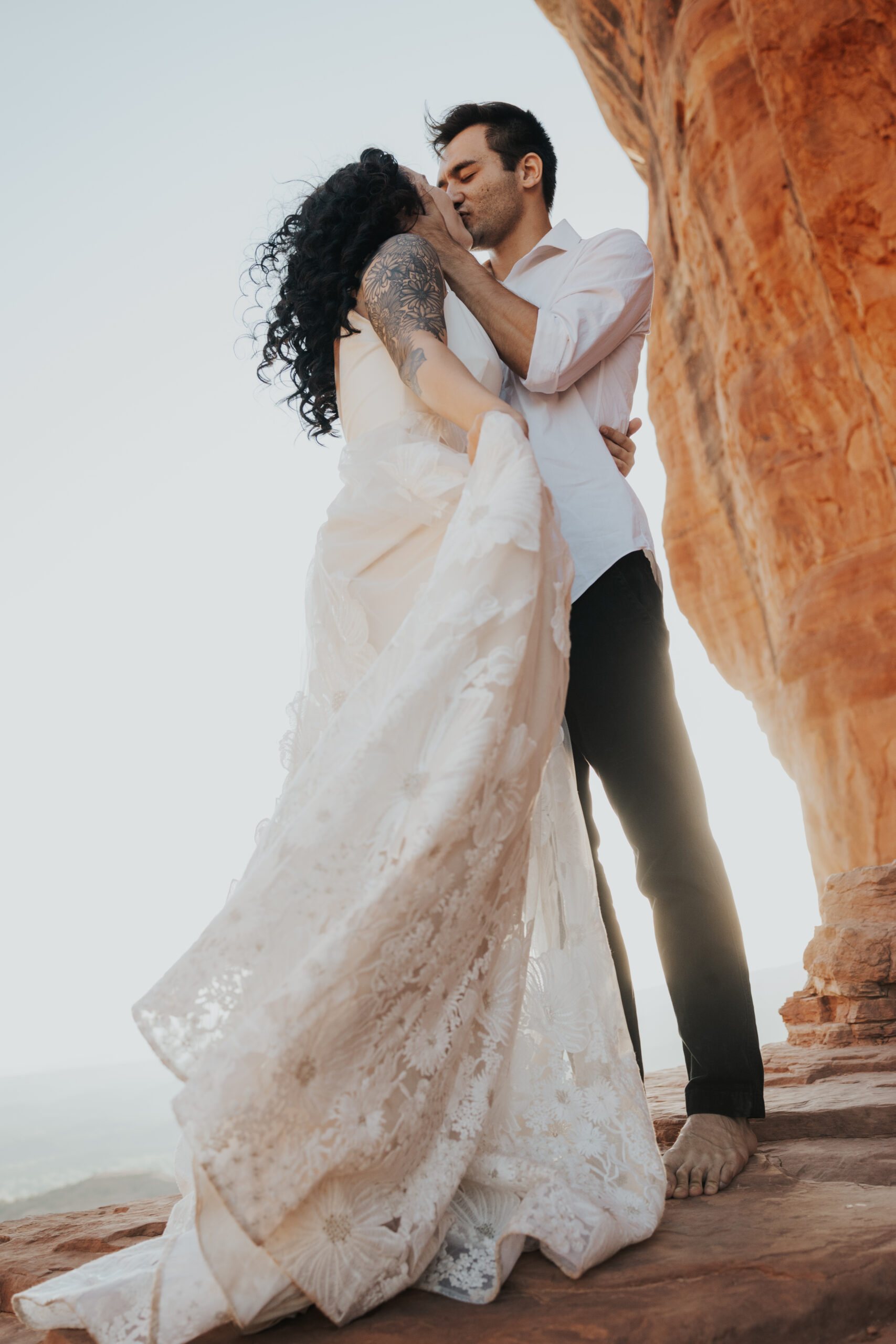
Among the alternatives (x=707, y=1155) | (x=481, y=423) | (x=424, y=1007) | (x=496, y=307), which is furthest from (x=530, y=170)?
(x=707, y=1155)

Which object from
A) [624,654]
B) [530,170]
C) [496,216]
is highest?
[530,170]

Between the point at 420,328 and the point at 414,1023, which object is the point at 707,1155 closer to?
the point at 414,1023

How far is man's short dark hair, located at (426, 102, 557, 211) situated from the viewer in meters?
2.42

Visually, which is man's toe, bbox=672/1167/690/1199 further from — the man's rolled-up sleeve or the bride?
the man's rolled-up sleeve

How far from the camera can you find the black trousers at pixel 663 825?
1.64m

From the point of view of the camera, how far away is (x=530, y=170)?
2.45 meters

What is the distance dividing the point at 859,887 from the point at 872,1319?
146 inches

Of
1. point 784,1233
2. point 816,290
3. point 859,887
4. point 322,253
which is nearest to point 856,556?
point 816,290

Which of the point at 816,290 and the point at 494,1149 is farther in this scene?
the point at 816,290

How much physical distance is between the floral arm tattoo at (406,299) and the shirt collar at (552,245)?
0.58 metres

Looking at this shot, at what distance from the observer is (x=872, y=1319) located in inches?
39.0

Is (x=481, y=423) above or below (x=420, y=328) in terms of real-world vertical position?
below

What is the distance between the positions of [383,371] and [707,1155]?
1.59 metres

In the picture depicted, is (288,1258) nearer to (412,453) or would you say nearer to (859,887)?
(412,453)
